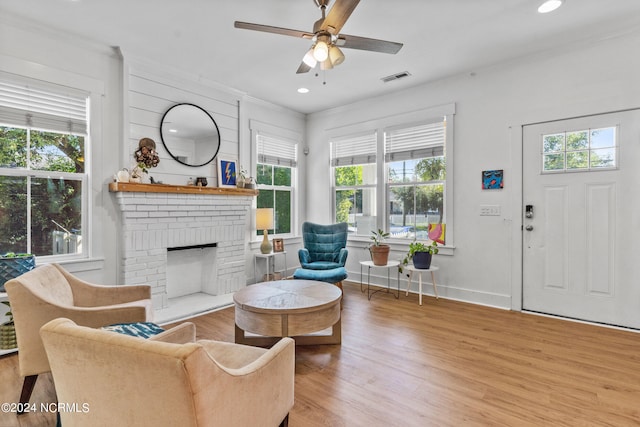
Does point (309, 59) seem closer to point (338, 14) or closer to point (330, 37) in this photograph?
point (330, 37)

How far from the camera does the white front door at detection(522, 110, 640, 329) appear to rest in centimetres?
306

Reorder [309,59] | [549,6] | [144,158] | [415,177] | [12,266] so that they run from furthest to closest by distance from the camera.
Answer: [415,177]
[144,158]
[549,6]
[12,266]
[309,59]

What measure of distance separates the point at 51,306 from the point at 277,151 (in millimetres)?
3859

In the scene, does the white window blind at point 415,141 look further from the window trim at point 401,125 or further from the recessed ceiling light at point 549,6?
the recessed ceiling light at point 549,6

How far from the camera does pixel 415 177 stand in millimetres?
4512

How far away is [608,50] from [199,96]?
4.44 meters

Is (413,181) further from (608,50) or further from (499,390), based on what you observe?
(499,390)

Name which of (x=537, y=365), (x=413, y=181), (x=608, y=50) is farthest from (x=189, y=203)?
(x=608, y=50)

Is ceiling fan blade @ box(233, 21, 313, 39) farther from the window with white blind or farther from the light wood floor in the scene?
the window with white blind

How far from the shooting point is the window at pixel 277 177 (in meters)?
5.03

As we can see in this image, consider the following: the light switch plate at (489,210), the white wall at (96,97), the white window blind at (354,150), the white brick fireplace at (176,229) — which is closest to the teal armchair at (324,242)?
the white brick fireplace at (176,229)

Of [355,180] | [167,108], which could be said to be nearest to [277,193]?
[355,180]

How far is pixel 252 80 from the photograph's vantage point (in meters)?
4.16

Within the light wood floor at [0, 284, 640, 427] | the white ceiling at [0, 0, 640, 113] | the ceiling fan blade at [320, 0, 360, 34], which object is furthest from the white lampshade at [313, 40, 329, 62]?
the light wood floor at [0, 284, 640, 427]
